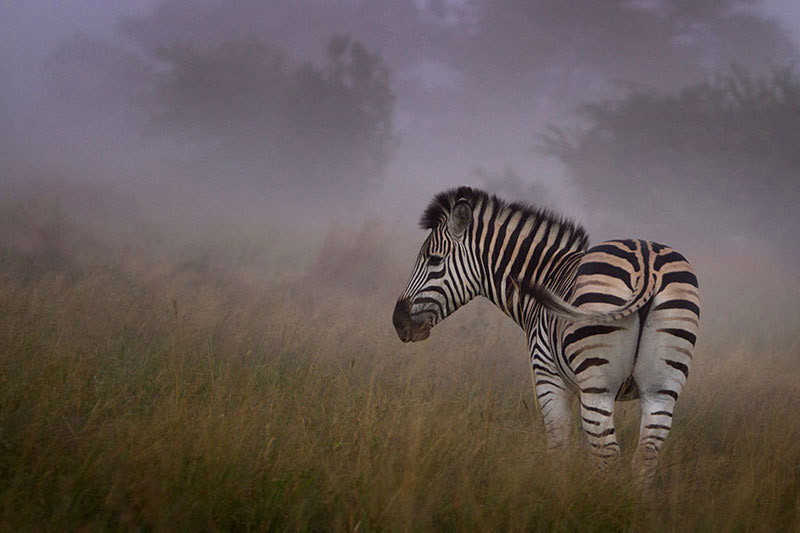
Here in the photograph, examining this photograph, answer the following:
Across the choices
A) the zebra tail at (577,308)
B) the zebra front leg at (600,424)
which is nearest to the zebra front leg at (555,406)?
the zebra front leg at (600,424)

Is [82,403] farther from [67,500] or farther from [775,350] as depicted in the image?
[775,350]

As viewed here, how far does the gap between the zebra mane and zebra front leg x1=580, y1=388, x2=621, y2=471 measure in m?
1.66

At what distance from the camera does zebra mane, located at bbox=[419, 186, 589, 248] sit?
543 centimetres

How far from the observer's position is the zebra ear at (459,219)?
5.42 m

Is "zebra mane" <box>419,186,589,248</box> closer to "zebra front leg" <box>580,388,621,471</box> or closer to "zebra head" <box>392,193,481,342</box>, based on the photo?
"zebra head" <box>392,193,481,342</box>

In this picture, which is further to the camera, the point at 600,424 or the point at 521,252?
the point at 521,252

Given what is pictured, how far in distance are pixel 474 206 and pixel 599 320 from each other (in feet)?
6.54

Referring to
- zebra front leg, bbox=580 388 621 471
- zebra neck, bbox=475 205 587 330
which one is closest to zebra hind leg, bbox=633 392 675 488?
zebra front leg, bbox=580 388 621 471

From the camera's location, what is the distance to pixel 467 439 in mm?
4438

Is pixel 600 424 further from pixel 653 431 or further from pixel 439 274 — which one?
pixel 439 274

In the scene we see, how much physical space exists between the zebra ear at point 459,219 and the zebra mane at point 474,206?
0.09m

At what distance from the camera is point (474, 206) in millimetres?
5617

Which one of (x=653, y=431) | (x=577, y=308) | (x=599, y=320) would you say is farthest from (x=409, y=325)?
(x=653, y=431)

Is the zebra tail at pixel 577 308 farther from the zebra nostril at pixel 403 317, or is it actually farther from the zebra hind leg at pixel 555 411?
the zebra nostril at pixel 403 317
